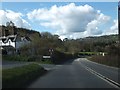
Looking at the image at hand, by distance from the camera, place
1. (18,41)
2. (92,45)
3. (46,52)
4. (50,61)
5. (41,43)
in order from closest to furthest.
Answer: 1. (50,61)
2. (46,52)
3. (41,43)
4. (18,41)
5. (92,45)

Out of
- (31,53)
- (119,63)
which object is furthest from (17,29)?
(119,63)

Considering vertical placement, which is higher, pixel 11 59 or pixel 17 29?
pixel 17 29

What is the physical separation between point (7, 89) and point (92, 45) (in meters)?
168

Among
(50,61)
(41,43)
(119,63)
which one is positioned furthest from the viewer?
(41,43)

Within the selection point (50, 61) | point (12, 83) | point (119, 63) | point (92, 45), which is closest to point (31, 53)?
point (50, 61)

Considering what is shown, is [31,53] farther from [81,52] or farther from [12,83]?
[81,52]

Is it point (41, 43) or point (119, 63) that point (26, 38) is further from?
point (119, 63)

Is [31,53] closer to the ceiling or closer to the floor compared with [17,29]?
closer to the floor

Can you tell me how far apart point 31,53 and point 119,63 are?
34166mm

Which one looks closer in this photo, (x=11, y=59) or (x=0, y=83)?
(x=0, y=83)

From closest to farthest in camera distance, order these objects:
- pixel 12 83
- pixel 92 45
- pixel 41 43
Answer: pixel 12 83
pixel 41 43
pixel 92 45

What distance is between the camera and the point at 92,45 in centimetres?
18175

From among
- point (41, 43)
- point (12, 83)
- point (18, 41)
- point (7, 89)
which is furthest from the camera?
point (18, 41)

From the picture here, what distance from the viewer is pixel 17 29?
158250mm
